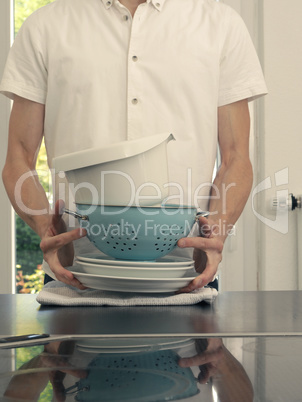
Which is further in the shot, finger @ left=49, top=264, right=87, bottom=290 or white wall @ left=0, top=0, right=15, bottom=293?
white wall @ left=0, top=0, right=15, bottom=293

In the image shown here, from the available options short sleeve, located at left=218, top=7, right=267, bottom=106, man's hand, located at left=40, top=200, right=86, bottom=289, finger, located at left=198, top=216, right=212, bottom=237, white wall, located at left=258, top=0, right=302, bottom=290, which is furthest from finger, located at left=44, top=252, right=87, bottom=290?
Result: white wall, located at left=258, top=0, right=302, bottom=290

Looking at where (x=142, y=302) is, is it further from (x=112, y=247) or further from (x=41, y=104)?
(x=41, y=104)

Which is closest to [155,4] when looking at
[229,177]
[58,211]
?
[229,177]

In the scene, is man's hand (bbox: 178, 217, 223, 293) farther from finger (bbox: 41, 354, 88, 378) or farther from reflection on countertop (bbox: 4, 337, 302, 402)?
finger (bbox: 41, 354, 88, 378)

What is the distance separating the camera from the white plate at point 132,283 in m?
0.92

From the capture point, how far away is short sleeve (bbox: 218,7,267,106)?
53.7 inches

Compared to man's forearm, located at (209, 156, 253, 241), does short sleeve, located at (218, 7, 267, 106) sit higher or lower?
higher

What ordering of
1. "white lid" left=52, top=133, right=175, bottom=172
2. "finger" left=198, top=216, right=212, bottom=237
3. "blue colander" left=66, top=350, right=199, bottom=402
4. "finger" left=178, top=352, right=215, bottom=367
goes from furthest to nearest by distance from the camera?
"finger" left=198, top=216, right=212, bottom=237
"white lid" left=52, top=133, right=175, bottom=172
"finger" left=178, top=352, right=215, bottom=367
"blue colander" left=66, top=350, right=199, bottom=402

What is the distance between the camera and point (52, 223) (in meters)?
1.13

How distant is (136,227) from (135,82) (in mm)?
498

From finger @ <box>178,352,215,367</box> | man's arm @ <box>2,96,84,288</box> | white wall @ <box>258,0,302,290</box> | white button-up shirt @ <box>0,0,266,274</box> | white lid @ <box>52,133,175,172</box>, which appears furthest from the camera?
white wall @ <box>258,0,302,290</box>

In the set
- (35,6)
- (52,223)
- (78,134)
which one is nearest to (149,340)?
(52,223)

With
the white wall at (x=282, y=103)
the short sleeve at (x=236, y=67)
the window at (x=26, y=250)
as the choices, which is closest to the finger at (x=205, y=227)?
the short sleeve at (x=236, y=67)

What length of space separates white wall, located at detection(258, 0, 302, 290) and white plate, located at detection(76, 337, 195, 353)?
1.63 metres
